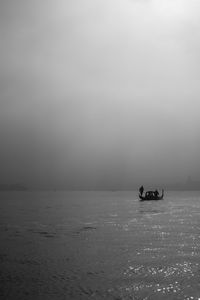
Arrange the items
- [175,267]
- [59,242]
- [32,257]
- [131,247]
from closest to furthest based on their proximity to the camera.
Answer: [175,267]
[32,257]
[131,247]
[59,242]

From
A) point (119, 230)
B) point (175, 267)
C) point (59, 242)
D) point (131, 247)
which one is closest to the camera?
point (175, 267)

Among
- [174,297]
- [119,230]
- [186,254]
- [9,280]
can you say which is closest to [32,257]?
[9,280]

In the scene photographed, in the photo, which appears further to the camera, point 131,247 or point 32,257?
point 131,247

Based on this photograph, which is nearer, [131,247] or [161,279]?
[161,279]

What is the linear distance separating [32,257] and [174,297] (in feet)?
50.1

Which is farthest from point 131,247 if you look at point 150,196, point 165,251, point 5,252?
point 150,196

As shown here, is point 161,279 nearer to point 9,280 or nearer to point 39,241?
point 9,280

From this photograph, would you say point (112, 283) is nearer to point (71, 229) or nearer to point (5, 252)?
point (5, 252)

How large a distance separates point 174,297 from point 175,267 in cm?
731

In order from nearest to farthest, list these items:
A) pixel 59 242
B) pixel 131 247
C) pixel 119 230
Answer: pixel 131 247 < pixel 59 242 < pixel 119 230

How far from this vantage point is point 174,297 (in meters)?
20.6

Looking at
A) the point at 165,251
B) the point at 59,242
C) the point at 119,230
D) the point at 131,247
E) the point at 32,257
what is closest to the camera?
the point at 32,257

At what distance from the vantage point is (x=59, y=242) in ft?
133

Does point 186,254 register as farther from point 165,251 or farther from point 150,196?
point 150,196
